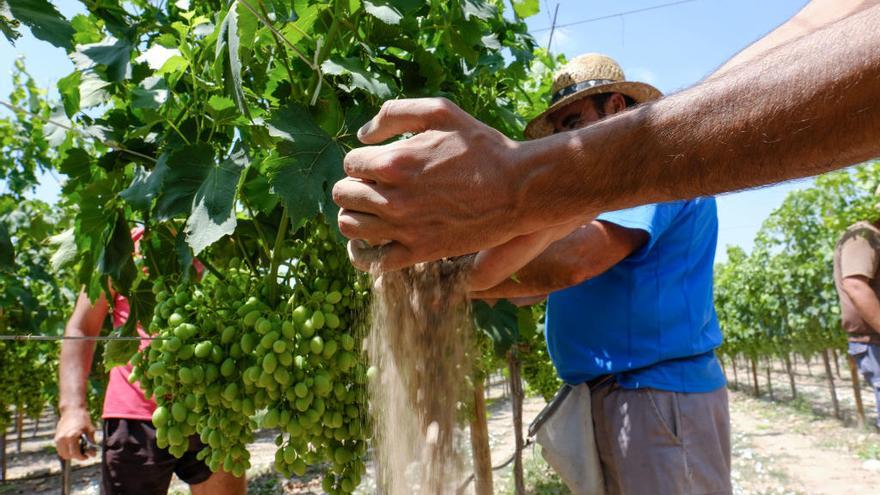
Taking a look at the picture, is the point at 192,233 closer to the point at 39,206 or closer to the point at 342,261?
the point at 342,261

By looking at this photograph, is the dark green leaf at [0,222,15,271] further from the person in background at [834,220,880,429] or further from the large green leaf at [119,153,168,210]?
the person in background at [834,220,880,429]

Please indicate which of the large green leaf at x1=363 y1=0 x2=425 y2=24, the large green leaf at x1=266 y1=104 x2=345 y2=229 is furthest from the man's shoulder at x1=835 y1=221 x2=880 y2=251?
the large green leaf at x1=266 y1=104 x2=345 y2=229

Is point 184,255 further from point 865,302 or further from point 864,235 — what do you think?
point 864,235

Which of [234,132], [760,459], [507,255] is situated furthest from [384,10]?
[760,459]

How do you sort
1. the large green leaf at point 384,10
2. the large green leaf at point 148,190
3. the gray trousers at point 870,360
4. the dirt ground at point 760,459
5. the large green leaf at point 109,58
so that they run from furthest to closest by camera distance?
the dirt ground at point 760,459, the gray trousers at point 870,360, the large green leaf at point 109,58, the large green leaf at point 148,190, the large green leaf at point 384,10

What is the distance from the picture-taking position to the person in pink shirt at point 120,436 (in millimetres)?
2807

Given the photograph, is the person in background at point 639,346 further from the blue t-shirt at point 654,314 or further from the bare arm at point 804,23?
the bare arm at point 804,23

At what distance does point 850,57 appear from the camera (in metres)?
0.93

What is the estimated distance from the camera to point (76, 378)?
9.39 feet

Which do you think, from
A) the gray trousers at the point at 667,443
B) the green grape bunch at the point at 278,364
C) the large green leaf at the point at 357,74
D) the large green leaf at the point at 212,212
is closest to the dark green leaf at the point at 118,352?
the green grape bunch at the point at 278,364

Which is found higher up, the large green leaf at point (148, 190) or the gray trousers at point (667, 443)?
the large green leaf at point (148, 190)

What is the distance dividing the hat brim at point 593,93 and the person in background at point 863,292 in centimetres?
285

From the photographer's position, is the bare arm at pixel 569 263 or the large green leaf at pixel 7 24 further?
the bare arm at pixel 569 263

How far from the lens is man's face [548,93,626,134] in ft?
8.39
